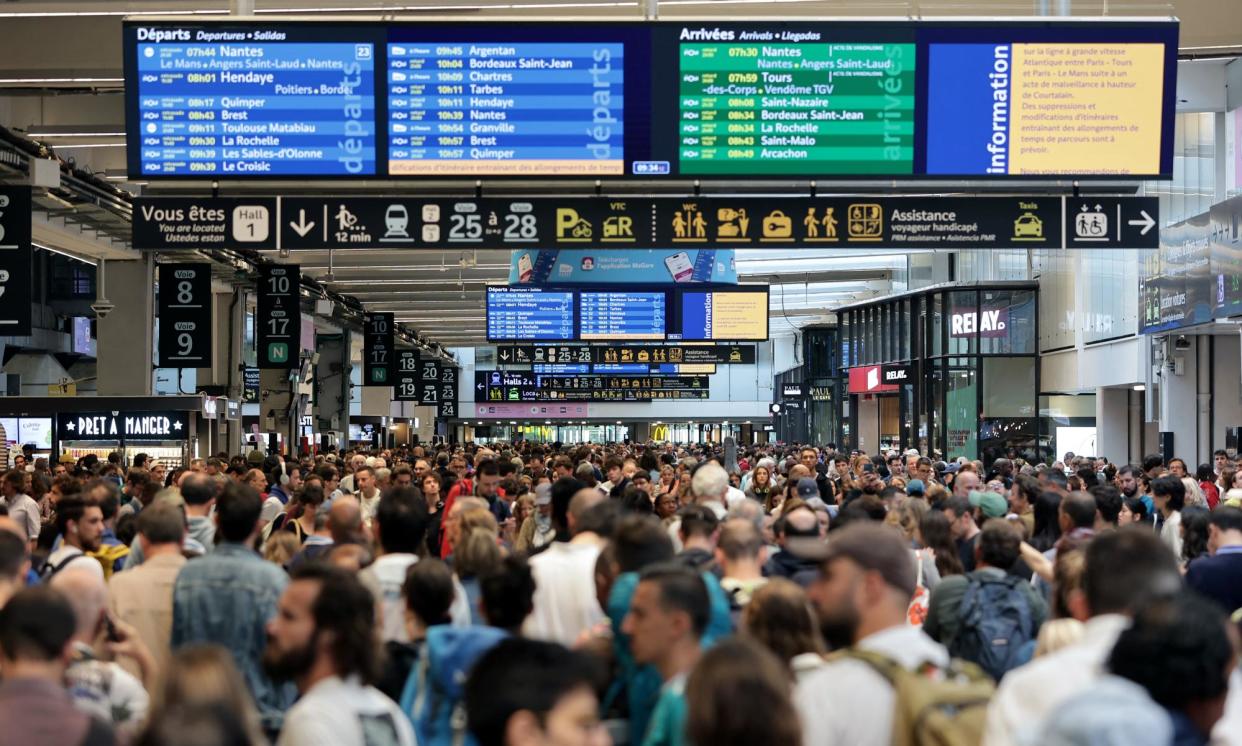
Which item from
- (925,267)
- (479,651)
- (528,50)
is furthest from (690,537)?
(925,267)

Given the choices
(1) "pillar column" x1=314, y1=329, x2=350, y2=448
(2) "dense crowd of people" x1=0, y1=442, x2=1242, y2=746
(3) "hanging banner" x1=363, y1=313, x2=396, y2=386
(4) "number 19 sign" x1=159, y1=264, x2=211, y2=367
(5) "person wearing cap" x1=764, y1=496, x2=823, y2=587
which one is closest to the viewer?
(2) "dense crowd of people" x1=0, y1=442, x2=1242, y2=746

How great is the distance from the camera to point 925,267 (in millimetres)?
40562

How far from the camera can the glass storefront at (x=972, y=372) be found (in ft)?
116

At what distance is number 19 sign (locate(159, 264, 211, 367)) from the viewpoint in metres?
26.9

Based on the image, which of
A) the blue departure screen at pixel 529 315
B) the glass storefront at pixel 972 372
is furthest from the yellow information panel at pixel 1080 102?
the glass storefront at pixel 972 372

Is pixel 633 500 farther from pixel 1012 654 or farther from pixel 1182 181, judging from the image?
pixel 1182 181

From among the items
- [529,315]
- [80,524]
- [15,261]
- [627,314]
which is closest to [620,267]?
[627,314]

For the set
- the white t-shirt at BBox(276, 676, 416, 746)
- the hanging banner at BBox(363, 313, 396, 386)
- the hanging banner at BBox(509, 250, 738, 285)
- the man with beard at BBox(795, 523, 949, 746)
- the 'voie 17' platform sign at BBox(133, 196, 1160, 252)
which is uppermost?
the hanging banner at BBox(509, 250, 738, 285)

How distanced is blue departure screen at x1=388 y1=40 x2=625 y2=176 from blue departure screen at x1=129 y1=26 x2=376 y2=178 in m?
0.27

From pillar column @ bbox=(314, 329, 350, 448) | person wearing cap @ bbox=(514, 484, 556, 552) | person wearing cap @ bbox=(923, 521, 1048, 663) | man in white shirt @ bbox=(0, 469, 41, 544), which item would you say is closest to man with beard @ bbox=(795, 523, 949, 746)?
person wearing cap @ bbox=(923, 521, 1048, 663)

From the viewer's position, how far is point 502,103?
11586 mm

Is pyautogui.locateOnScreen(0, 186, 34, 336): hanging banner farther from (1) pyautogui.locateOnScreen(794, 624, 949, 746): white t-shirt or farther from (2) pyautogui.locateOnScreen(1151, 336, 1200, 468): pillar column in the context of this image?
(2) pyautogui.locateOnScreen(1151, 336, 1200, 468): pillar column

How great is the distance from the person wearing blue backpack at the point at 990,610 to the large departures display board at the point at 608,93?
5.09 m

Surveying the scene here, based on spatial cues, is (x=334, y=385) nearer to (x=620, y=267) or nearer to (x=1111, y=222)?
(x=620, y=267)
